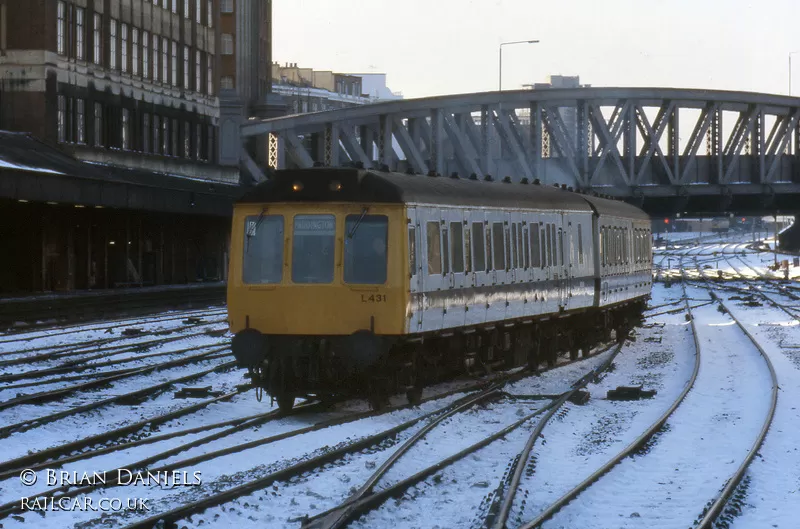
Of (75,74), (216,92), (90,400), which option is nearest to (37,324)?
(90,400)

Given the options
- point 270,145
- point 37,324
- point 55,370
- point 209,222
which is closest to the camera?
point 55,370

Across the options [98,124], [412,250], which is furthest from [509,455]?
[98,124]

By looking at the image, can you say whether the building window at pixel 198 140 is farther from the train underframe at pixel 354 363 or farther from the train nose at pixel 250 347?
the train nose at pixel 250 347

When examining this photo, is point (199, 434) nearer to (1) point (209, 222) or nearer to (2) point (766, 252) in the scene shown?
(1) point (209, 222)

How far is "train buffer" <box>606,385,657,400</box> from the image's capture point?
1991cm

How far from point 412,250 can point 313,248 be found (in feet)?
3.81

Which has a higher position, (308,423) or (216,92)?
(216,92)

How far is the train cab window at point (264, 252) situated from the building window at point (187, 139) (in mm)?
53261

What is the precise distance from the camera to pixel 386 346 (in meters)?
17.0

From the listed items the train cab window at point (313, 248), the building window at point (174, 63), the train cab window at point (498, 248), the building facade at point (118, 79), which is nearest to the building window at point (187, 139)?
the building facade at point (118, 79)

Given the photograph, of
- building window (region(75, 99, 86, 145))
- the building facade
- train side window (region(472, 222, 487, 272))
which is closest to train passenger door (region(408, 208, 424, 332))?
train side window (region(472, 222, 487, 272))

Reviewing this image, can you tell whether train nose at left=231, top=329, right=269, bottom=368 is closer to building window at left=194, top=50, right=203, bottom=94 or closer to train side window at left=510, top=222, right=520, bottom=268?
train side window at left=510, top=222, right=520, bottom=268

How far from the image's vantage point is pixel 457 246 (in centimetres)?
1898

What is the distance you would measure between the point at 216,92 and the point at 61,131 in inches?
831
